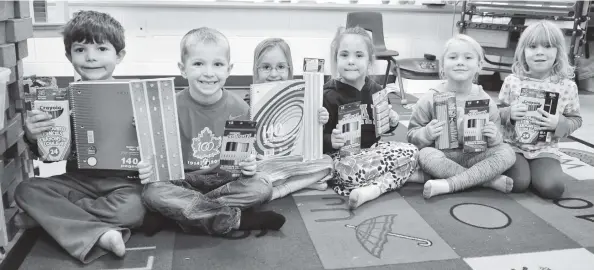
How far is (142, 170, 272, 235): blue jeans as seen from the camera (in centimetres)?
161

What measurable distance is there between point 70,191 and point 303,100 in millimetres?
854

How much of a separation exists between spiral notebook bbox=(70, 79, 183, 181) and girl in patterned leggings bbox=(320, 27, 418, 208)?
0.66 m

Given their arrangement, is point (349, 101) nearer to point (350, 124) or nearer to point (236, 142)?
point (350, 124)

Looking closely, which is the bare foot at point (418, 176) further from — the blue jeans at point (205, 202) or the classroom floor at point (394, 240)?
the blue jeans at point (205, 202)

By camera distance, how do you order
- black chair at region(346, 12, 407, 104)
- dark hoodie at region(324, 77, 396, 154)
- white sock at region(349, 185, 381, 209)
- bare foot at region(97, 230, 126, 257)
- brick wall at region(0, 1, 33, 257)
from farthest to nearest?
black chair at region(346, 12, 407, 104) → dark hoodie at region(324, 77, 396, 154) → white sock at region(349, 185, 381, 209) → brick wall at region(0, 1, 33, 257) → bare foot at region(97, 230, 126, 257)

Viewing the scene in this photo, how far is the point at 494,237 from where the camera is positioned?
167cm

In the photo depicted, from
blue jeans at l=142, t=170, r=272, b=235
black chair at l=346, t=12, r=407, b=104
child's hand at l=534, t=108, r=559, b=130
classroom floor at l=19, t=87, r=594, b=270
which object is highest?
black chair at l=346, t=12, r=407, b=104

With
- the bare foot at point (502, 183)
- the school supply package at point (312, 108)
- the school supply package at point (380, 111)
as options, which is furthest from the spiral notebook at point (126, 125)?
the bare foot at point (502, 183)

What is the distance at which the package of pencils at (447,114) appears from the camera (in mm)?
1984

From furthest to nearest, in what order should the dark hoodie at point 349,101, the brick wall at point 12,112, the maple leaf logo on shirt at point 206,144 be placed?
the dark hoodie at point 349,101 < the maple leaf logo on shirt at point 206,144 < the brick wall at point 12,112

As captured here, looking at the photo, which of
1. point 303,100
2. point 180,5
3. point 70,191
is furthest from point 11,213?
point 180,5

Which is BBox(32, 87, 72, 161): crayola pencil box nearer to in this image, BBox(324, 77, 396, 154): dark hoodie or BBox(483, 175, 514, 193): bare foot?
BBox(324, 77, 396, 154): dark hoodie

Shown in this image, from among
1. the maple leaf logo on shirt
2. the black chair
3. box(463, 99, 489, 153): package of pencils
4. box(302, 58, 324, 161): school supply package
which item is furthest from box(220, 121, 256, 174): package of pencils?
the black chair

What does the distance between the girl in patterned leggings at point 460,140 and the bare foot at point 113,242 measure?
114 centimetres
